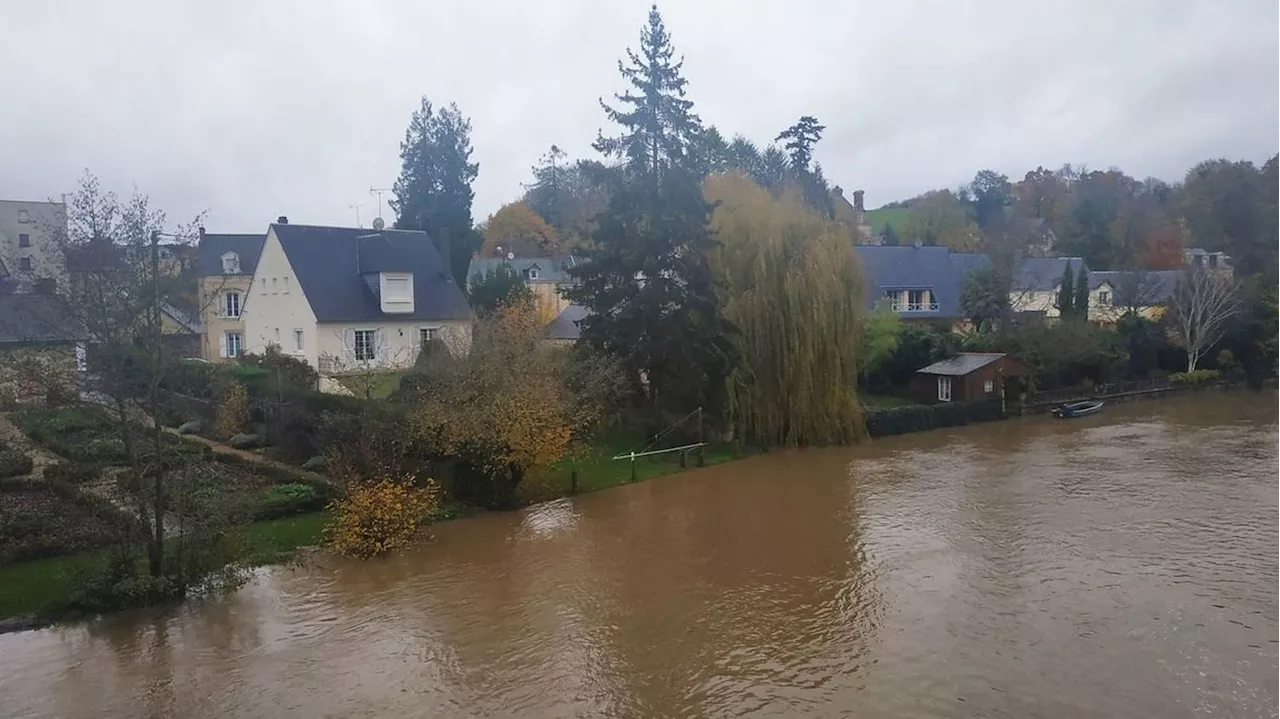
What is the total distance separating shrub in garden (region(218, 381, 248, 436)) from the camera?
2495 centimetres

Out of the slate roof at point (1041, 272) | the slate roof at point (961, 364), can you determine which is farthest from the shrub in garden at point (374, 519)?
the slate roof at point (1041, 272)

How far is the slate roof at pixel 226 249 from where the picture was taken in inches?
1690

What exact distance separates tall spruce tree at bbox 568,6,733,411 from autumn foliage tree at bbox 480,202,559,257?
3863 cm

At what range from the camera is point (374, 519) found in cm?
1667

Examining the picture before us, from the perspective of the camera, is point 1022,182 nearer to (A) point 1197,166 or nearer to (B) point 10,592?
(A) point 1197,166

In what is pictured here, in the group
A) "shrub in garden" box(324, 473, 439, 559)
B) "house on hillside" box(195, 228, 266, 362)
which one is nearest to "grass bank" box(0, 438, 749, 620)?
"shrub in garden" box(324, 473, 439, 559)

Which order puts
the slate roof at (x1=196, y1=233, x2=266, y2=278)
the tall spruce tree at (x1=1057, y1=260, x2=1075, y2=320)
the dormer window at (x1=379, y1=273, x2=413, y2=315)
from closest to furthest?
the dormer window at (x1=379, y1=273, x2=413, y2=315)
the slate roof at (x1=196, y1=233, x2=266, y2=278)
the tall spruce tree at (x1=1057, y1=260, x2=1075, y2=320)

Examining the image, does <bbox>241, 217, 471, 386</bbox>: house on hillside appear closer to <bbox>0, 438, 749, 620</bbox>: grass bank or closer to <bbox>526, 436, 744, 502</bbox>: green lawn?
<bbox>526, 436, 744, 502</bbox>: green lawn

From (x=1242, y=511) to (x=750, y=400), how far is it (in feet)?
43.8

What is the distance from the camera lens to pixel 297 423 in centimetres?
2233

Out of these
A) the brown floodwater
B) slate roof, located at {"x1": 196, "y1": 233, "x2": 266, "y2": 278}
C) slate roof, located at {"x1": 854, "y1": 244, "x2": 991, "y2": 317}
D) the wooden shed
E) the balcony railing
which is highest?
slate roof, located at {"x1": 196, "y1": 233, "x2": 266, "y2": 278}

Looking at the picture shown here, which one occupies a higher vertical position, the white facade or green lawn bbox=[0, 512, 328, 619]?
the white facade

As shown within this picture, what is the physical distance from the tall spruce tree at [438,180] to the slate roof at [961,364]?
24.1 metres

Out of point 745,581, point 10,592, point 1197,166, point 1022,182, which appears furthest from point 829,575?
point 1022,182
